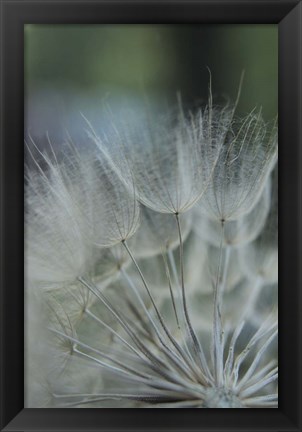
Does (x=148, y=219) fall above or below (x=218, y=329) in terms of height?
above

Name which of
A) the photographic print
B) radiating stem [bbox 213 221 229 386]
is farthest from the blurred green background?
radiating stem [bbox 213 221 229 386]

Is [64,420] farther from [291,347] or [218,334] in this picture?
[291,347]

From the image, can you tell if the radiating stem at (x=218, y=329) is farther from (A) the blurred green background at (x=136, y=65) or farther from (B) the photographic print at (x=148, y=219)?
(A) the blurred green background at (x=136, y=65)

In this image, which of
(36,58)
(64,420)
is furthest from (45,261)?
(36,58)

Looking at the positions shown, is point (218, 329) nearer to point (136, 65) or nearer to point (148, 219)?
point (148, 219)

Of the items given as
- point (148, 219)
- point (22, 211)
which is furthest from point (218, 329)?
point (22, 211)

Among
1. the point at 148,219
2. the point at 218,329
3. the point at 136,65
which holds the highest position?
the point at 136,65
